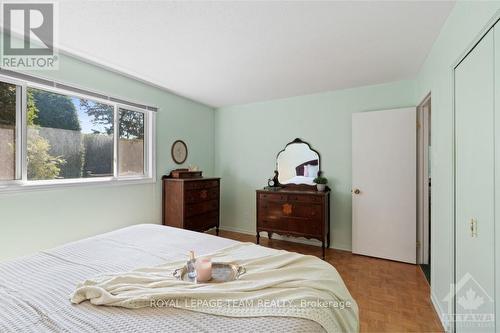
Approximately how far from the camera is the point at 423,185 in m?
2.88

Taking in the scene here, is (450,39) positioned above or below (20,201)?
above

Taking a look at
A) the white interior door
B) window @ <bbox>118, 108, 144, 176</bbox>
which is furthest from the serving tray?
the white interior door

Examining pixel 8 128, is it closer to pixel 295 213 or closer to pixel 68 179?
pixel 68 179

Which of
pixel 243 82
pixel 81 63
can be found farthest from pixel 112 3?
pixel 243 82

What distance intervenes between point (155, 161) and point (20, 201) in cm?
150

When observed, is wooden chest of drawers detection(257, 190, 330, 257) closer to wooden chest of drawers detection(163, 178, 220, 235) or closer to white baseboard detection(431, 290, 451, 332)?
wooden chest of drawers detection(163, 178, 220, 235)

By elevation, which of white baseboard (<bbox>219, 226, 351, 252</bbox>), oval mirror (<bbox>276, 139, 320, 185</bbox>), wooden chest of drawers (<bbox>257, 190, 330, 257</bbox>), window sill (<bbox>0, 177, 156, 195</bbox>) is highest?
oval mirror (<bbox>276, 139, 320, 185</bbox>)

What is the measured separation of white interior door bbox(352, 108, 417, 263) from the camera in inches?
114

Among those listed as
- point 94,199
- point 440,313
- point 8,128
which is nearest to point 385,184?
point 440,313

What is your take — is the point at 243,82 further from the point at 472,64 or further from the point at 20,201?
the point at 20,201

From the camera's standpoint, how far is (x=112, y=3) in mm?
1610

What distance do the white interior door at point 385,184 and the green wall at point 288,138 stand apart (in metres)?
0.20

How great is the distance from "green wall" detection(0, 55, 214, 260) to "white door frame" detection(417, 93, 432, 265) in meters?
3.28

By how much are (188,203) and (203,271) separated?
2.21 meters
